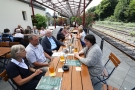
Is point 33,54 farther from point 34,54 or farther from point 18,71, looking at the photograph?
point 18,71

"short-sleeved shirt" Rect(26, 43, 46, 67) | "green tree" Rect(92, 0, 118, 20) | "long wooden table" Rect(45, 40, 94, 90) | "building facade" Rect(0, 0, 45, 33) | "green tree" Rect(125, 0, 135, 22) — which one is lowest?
"long wooden table" Rect(45, 40, 94, 90)

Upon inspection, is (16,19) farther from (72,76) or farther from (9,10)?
(72,76)

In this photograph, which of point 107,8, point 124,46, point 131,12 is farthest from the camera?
point 107,8

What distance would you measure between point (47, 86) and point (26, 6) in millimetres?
10735

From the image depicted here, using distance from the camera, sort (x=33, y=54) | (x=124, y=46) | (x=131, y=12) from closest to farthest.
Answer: (x=33, y=54) < (x=124, y=46) < (x=131, y=12)

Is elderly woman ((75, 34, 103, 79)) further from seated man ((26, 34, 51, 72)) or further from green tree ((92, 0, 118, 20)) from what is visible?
green tree ((92, 0, 118, 20))

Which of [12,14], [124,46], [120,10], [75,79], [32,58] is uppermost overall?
[120,10]

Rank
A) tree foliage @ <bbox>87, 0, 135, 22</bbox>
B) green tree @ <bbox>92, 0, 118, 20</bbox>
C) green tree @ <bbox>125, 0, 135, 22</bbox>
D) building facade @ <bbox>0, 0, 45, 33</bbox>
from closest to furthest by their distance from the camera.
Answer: building facade @ <bbox>0, 0, 45, 33</bbox> → green tree @ <bbox>125, 0, 135, 22</bbox> → tree foliage @ <bbox>87, 0, 135, 22</bbox> → green tree @ <bbox>92, 0, 118, 20</bbox>

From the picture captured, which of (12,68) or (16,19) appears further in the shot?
(16,19)

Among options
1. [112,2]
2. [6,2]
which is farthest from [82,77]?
[112,2]

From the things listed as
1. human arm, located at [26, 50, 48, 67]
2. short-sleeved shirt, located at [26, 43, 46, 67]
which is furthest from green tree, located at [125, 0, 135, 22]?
human arm, located at [26, 50, 48, 67]

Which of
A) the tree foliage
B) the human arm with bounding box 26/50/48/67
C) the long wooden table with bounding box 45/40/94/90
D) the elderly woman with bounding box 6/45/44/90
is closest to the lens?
the long wooden table with bounding box 45/40/94/90

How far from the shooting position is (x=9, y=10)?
300 inches

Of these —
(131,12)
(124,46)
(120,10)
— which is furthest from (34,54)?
(120,10)
